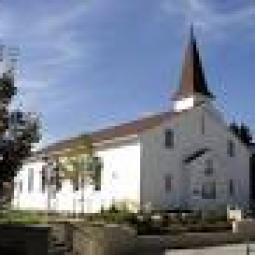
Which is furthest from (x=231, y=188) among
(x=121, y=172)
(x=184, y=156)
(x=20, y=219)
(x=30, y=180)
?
(x=20, y=219)

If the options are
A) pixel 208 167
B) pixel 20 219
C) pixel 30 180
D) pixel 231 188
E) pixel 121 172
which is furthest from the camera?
pixel 30 180

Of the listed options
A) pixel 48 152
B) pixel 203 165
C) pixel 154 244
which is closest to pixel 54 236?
pixel 154 244

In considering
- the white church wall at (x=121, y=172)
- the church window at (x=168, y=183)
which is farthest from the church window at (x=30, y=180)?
the church window at (x=168, y=183)

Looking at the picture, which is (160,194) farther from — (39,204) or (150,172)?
(39,204)

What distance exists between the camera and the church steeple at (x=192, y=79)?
63406 millimetres

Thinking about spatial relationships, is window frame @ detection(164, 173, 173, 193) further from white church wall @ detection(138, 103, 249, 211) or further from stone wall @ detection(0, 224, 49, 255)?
stone wall @ detection(0, 224, 49, 255)

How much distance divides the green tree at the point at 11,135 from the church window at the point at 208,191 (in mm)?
40360

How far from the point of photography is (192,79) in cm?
6444

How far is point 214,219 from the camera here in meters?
42.8

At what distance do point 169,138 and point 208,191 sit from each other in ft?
17.2

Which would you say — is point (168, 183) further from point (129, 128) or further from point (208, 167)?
point (129, 128)

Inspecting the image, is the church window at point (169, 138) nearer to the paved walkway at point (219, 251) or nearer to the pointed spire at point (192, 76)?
the pointed spire at point (192, 76)

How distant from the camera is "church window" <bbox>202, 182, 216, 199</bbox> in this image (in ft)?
185

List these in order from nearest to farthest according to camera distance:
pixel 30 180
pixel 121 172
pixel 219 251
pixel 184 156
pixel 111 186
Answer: pixel 219 251
pixel 121 172
pixel 111 186
pixel 184 156
pixel 30 180
